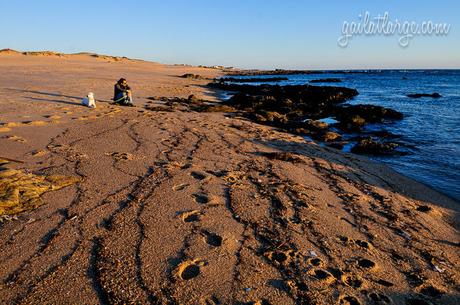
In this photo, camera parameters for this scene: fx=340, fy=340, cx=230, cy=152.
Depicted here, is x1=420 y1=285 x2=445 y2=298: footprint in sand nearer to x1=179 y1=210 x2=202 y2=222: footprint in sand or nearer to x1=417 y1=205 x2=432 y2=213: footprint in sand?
x1=417 y1=205 x2=432 y2=213: footprint in sand

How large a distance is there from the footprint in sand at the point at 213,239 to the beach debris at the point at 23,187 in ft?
6.89

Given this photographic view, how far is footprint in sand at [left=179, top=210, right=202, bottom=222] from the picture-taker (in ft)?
13.2

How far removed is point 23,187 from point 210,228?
2.58 meters

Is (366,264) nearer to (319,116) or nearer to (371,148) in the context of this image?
(371,148)

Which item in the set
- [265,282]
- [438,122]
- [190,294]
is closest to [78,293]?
[190,294]

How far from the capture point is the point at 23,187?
444cm

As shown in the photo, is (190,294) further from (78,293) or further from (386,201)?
(386,201)

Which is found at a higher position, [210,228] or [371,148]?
[210,228]

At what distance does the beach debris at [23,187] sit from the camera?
4023 mm

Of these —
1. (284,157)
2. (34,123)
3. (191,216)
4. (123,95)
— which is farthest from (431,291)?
(123,95)

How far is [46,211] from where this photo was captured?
3.98 metres

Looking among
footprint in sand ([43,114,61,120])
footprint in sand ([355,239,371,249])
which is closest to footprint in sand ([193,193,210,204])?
footprint in sand ([355,239,371,249])

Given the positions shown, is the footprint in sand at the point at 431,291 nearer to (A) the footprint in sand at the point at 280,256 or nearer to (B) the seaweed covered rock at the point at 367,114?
(A) the footprint in sand at the point at 280,256

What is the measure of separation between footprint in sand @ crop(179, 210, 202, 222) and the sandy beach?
0.01m
